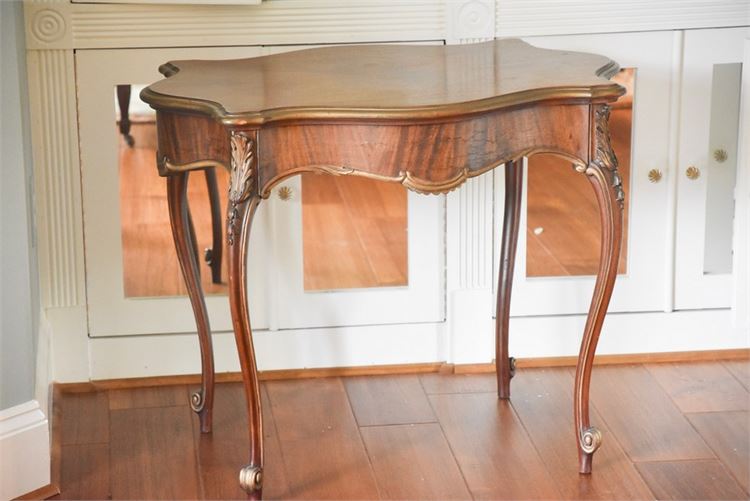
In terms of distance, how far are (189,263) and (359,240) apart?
2.03ft

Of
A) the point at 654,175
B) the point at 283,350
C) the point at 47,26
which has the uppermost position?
the point at 47,26

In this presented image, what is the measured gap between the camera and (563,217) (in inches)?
122

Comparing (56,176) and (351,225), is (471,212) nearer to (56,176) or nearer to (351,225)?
(351,225)

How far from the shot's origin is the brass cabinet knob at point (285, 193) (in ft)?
9.55

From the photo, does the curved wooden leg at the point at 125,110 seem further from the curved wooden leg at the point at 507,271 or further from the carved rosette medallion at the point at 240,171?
the curved wooden leg at the point at 507,271

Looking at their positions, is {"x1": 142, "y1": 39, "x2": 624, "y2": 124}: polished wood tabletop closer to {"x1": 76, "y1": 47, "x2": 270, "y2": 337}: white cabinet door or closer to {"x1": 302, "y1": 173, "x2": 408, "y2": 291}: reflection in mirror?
{"x1": 76, "y1": 47, "x2": 270, "y2": 337}: white cabinet door

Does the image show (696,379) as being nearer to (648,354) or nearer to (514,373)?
(648,354)

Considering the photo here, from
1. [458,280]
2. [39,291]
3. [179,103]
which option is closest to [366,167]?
[179,103]

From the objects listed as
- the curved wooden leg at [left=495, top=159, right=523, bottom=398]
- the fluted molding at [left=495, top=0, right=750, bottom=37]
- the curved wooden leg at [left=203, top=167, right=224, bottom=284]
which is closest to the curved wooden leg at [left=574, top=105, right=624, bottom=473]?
the curved wooden leg at [left=495, top=159, right=523, bottom=398]

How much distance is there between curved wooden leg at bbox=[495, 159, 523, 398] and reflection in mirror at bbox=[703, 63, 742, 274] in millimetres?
598

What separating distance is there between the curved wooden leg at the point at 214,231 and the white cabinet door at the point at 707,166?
118 centimetres

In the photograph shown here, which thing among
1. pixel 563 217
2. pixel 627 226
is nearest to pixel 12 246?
pixel 563 217

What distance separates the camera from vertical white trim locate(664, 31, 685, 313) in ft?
9.73

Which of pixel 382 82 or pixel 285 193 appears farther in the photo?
pixel 285 193
